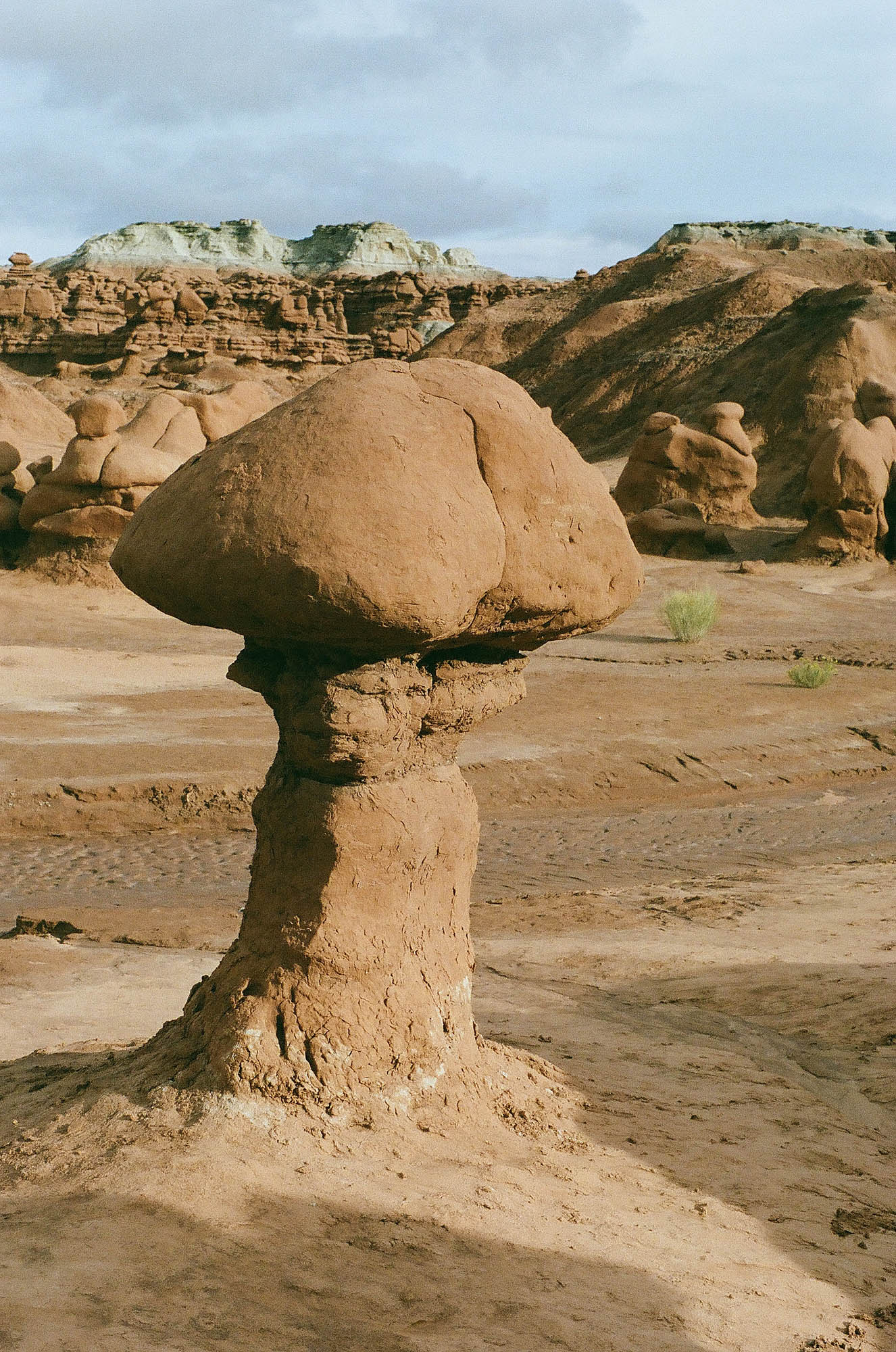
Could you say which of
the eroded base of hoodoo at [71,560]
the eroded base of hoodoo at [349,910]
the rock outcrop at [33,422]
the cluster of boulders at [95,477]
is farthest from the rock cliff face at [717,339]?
the eroded base of hoodoo at [349,910]

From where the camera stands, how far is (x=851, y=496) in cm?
2212

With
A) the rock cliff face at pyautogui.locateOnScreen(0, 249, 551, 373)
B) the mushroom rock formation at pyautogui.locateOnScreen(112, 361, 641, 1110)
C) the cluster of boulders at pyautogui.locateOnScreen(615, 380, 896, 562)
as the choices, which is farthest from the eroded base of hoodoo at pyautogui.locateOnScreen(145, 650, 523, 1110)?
the rock cliff face at pyautogui.locateOnScreen(0, 249, 551, 373)

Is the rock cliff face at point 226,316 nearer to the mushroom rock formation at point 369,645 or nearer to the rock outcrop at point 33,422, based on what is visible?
the rock outcrop at point 33,422

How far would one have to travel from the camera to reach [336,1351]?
2.68 metres

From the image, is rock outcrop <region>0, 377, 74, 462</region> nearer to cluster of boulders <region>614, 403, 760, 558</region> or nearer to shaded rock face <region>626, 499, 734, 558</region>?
cluster of boulders <region>614, 403, 760, 558</region>

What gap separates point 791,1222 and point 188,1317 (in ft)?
5.81

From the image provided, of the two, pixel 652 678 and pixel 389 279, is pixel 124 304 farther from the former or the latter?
pixel 652 678

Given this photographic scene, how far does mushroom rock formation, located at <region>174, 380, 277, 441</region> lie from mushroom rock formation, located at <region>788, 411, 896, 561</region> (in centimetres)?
934

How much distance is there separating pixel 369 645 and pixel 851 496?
20.0 m

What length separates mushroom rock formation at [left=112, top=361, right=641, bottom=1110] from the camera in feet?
11.5

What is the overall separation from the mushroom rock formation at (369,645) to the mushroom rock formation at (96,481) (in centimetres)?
1340

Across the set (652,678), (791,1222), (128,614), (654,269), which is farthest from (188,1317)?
(654,269)

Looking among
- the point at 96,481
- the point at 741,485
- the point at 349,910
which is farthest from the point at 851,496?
the point at 349,910

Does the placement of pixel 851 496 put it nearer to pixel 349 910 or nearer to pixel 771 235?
pixel 349 910
